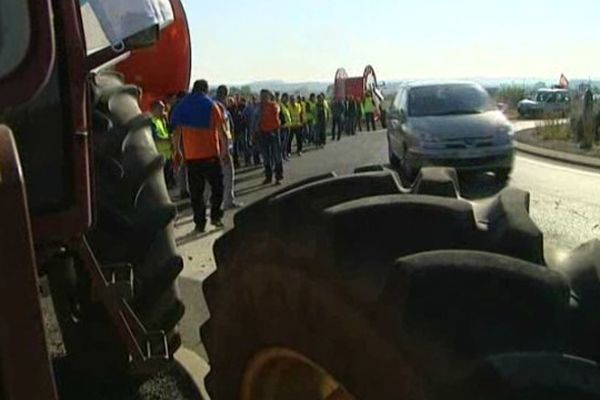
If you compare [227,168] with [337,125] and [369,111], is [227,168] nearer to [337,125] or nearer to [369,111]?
[337,125]

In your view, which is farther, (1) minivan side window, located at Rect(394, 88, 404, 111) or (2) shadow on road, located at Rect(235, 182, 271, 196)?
(1) minivan side window, located at Rect(394, 88, 404, 111)

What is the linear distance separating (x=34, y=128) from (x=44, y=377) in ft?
3.26

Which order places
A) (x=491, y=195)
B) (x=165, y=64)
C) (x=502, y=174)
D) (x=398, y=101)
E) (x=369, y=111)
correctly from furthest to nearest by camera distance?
1. (x=369, y=111)
2. (x=398, y=101)
3. (x=502, y=174)
4. (x=165, y=64)
5. (x=491, y=195)

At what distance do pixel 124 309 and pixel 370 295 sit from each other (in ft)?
5.10

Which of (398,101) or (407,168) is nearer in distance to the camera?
(407,168)

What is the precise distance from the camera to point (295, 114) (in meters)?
26.0

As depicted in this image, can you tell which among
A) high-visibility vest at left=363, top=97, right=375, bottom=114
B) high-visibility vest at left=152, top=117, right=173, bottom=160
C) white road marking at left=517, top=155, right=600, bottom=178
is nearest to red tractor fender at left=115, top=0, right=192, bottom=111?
high-visibility vest at left=152, top=117, right=173, bottom=160

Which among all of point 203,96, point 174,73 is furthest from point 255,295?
point 203,96

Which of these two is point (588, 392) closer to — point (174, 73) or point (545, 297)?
point (545, 297)

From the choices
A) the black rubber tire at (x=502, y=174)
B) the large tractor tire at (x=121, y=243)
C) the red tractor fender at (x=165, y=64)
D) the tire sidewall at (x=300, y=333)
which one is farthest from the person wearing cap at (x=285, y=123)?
the tire sidewall at (x=300, y=333)

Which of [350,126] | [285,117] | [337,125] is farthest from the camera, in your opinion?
[350,126]

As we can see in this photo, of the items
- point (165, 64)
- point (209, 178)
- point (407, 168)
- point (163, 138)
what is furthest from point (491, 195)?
point (407, 168)

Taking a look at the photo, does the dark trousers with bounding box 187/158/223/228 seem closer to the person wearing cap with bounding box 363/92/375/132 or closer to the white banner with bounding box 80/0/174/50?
the white banner with bounding box 80/0/174/50

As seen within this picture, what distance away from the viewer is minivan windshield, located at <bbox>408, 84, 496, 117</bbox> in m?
16.2
